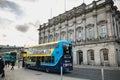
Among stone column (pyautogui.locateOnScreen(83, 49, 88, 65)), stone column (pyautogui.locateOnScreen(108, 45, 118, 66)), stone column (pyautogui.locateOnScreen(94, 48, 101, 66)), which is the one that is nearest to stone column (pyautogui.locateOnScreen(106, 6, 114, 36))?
stone column (pyautogui.locateOnScreen(108, 45, 118, 66))

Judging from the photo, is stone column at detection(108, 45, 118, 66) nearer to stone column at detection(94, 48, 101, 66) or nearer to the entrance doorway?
stone column at detection(94, 48, 101, 66)

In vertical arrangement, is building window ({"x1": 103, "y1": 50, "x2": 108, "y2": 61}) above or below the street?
above

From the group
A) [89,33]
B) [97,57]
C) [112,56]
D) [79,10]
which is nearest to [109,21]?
[89,33]

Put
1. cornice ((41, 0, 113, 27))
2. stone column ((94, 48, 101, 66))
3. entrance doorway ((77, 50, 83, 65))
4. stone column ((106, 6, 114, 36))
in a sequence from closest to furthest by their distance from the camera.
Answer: stone column ((106, 6, 114, 36)) < stone column ((94, 48, 101, 66)) < cornice ((41, 0, 113, 27)) < entrance doorway ((77, 50, 83, 65))

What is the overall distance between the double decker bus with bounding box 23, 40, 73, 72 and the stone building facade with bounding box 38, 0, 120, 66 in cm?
1158

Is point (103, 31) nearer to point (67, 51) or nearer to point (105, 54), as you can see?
point (105, 54)

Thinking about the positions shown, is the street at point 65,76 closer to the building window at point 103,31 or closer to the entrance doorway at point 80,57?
the building window at point 103,31

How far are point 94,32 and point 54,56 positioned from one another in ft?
51.8

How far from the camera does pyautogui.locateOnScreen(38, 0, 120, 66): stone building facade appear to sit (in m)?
25.5

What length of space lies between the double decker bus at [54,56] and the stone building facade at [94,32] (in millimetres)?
11577

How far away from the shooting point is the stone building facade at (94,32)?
25.5 meters

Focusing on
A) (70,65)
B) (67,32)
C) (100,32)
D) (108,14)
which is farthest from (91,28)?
(70,65)

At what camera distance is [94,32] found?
1122 inches

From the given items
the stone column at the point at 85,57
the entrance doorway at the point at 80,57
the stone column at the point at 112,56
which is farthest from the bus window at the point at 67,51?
the entrance doorway at the point at 80,57
